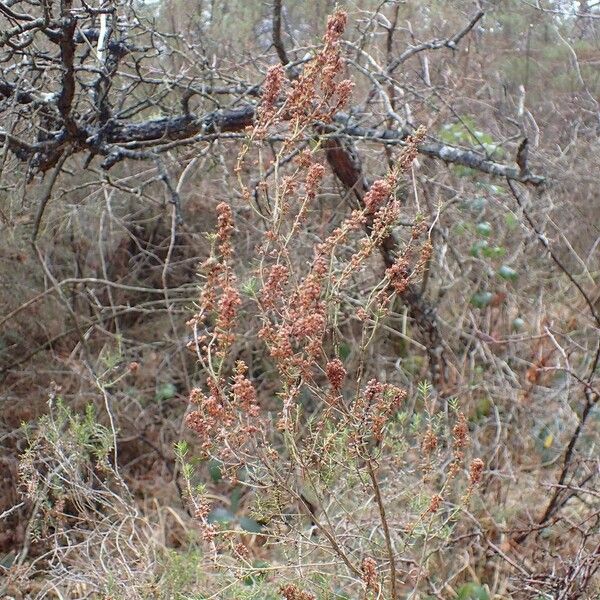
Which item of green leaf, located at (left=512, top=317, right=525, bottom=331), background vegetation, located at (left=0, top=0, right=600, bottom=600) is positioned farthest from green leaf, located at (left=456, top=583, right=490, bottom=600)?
green leaf, located at (left=512, top=317, right=525, bottom=331)

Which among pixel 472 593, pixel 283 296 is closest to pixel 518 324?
pixel 472 593

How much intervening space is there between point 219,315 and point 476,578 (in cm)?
255

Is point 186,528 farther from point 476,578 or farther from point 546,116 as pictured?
point 546,116

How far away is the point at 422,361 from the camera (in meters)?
5.46

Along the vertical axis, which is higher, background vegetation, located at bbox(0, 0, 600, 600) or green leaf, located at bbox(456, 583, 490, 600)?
background vegetation, located at bbox(0, 0, 600, 600)

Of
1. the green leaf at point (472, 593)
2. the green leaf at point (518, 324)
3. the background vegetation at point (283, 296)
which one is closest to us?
the background vegetation at point (283, 296)

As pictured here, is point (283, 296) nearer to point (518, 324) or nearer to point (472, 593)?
point (472, 593)

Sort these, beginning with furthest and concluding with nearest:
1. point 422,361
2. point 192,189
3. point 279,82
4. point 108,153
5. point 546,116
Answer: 1. point 546,116
2. point 192,189
3. point 422,361
4. point 108,153
5. point 279,82

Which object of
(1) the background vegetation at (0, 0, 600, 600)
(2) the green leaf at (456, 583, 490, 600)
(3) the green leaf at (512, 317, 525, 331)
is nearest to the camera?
(1) the background vegetation at (0, 0, 600, 600)

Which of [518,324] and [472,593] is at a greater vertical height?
[518,324]

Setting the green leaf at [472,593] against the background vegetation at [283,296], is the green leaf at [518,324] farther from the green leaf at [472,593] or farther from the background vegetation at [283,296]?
the green leaf at [472,593]

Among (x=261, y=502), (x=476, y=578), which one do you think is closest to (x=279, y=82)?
(x=261, y=502)

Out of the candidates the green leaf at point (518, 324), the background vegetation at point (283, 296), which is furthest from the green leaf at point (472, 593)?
the green leaf at point (518, 324)

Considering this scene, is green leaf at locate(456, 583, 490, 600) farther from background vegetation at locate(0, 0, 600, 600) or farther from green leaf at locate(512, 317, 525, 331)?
green leaf at locate(512, 317, 525, 331)
